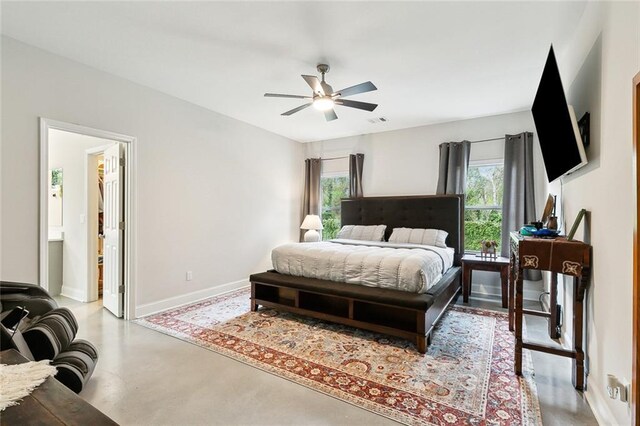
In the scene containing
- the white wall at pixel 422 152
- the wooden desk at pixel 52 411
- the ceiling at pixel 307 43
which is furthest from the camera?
the white wall at pixel 422 152

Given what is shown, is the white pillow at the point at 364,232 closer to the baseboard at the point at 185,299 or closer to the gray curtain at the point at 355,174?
the gray curtain at the point at 355,174

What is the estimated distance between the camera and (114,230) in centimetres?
354

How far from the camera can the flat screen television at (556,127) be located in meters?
2.01

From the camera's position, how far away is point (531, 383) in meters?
2.12

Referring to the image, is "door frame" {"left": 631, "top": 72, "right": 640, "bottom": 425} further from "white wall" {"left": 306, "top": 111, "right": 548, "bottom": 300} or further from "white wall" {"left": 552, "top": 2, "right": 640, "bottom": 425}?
"white wall" {"left": 306, "top": 111, "right": 548, "bottom": 300}

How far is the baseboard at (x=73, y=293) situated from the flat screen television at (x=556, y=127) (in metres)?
5.66

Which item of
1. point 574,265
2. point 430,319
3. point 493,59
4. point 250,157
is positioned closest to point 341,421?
point 430,319

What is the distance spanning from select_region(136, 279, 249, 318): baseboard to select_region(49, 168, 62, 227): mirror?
242cm

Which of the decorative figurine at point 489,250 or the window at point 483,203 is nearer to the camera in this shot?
the decorative figurine at point 489,250

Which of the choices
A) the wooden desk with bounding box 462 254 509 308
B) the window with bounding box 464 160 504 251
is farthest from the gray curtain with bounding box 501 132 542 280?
the wooden desk with bounding box 462 254 509 308

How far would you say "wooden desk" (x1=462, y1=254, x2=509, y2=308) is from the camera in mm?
3801

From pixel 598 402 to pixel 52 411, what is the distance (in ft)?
8.79

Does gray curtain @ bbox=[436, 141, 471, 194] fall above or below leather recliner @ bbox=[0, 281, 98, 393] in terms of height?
above

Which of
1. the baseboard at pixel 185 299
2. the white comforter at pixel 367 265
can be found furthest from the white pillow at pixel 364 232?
the baseboard at pixel 185 299
